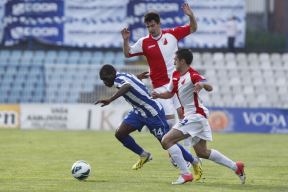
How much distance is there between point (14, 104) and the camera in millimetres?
31859

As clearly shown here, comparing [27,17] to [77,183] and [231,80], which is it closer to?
[231,80]

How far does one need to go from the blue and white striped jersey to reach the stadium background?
1669 centimetres

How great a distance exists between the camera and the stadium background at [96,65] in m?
31.3

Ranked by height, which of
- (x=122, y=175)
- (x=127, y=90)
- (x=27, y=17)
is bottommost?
(x=27, y=17)

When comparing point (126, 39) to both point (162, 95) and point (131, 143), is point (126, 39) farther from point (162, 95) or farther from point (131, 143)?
point (162, 95)

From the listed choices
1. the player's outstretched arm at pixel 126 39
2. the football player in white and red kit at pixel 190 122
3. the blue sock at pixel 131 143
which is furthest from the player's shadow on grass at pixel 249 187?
the player's outstretched arm at pixel 126 39

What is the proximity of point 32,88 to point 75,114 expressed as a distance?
279cm

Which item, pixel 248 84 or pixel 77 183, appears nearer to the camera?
pixel 77 183

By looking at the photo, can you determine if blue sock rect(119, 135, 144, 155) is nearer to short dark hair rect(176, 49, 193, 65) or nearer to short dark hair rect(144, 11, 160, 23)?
short dark hair rect(144, 11, 160, 23)

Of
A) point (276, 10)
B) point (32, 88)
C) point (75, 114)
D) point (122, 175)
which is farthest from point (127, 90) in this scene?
point (276, 10)

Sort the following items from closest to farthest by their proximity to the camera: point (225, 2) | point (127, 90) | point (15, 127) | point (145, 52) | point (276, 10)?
point (127, 90)
point (145, 52)
point (15, 127)
point (225, 2)
point (276, 10)

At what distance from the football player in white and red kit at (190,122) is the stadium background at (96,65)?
18121 millimetres

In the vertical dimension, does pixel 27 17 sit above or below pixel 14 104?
above

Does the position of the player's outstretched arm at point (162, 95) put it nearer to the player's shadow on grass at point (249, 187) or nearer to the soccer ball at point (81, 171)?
the player's shadow on grass at point (249, 187)
